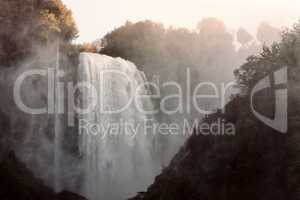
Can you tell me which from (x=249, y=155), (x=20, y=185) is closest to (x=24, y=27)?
(x=20, y=185)

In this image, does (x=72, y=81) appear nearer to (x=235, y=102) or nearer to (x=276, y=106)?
(x=235, y=102)

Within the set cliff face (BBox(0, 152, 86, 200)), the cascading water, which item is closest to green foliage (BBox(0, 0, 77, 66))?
the cascading water

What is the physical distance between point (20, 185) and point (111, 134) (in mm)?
8286

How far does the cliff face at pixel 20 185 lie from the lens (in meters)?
25.2

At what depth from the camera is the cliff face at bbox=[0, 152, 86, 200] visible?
25.2 m

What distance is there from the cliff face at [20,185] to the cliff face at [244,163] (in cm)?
878

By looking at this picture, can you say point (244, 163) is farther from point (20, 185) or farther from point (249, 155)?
point (20, 185)

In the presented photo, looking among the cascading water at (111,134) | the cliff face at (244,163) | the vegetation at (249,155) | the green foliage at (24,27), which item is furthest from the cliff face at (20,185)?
the cliff face at (244,163)

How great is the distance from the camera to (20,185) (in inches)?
1014

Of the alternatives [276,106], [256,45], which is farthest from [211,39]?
[276,106]

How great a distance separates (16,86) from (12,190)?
23.2ft

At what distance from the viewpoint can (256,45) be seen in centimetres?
5641

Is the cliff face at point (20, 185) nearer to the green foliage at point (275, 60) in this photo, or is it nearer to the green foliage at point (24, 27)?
the green foliage at point (24, 27)

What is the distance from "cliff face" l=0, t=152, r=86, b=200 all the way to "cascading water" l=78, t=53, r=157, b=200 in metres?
2.69
